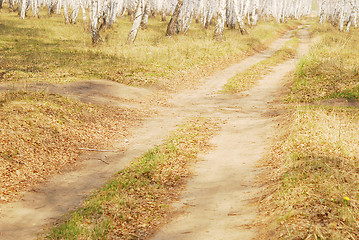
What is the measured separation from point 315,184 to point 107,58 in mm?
16079

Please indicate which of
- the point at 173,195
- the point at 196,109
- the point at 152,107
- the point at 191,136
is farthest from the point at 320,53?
the point at 173,195

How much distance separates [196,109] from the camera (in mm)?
13359

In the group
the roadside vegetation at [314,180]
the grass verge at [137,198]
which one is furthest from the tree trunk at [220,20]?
the grass verge at [137,198]

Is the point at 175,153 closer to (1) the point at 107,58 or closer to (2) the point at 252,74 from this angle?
(2) the point at 252,74

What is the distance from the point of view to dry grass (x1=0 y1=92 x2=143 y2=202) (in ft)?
24.2

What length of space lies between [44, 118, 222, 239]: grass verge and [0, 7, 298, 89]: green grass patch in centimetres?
797

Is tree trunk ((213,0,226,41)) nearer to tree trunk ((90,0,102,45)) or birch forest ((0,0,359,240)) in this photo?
tree trunk ((90,0,102,45))

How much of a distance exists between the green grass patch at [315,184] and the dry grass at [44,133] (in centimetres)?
469

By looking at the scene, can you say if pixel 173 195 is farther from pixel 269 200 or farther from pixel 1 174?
pixel 1 174

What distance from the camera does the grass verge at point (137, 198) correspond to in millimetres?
5281

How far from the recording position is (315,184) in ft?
17.7

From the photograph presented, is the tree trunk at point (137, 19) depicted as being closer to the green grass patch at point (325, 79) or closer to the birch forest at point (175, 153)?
the birch forest at point (175, 153)

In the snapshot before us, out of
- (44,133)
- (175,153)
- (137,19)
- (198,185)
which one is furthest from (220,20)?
(198,185)

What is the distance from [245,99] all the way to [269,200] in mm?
9572
